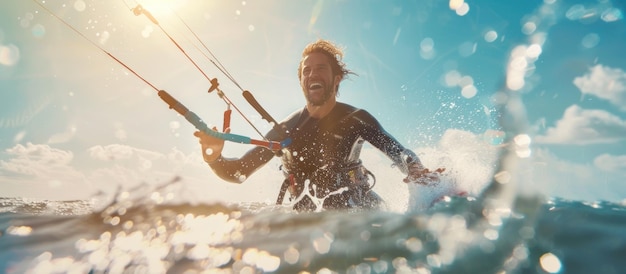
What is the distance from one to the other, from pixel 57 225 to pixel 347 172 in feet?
13.8

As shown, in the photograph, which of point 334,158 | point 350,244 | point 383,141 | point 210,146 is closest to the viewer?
point 350,244

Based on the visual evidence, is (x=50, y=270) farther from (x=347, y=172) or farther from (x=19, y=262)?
(x=347, y=172)

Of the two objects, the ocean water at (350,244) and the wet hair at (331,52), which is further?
the wet hair at (331,52)

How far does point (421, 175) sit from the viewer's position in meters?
5.40

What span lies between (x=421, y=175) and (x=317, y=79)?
2.57m

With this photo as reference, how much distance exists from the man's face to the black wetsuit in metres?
0.36

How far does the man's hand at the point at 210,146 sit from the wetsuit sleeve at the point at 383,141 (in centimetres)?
238

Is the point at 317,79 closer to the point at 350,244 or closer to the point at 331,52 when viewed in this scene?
the point at 331,52

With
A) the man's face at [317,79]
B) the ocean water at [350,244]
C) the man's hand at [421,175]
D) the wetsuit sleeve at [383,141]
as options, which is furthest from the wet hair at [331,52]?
the ocean water at [350,244]

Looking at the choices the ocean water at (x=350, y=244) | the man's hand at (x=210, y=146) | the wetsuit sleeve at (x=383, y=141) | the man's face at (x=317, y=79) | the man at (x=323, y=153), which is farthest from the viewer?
the man's face at (x=317, y=79)

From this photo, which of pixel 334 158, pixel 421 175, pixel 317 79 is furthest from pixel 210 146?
pixel 421 175

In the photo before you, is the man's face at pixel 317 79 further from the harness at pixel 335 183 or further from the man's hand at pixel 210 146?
the man's hand at pixel 210 146

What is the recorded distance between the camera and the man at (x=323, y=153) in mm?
5422

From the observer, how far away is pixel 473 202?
12.0 feet
